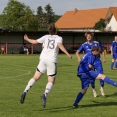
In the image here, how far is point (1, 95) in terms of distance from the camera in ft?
38.7

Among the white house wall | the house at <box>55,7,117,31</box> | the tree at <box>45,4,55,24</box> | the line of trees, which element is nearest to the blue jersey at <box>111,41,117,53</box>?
the line of trees

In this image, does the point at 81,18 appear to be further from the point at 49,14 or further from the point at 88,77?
the point at 88,77

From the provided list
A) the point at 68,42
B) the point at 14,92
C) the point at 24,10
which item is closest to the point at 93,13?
the point at 24,10

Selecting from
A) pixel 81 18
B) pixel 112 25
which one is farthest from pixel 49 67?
pixel 81 18

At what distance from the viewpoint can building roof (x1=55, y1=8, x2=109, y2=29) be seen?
131250 millimetres

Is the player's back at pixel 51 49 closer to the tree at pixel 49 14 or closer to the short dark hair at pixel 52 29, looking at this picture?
the short dark hair at pixel 52 29

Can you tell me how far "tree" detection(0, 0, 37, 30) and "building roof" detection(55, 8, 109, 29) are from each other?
24.1 m

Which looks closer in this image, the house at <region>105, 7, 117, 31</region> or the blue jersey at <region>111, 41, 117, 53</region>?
the blue jersey at <region>111, 41, 117, 53</region>

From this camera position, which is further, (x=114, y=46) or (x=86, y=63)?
(x=114, y=46)

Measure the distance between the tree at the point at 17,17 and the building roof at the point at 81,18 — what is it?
24083 millimetres

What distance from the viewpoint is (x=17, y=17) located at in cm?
10962

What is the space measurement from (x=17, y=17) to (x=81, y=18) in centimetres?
3320

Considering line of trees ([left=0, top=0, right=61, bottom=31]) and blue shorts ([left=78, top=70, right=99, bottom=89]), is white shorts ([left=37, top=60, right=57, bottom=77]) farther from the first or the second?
line of trees ([left=0, top=0, right=61, bottom=31])

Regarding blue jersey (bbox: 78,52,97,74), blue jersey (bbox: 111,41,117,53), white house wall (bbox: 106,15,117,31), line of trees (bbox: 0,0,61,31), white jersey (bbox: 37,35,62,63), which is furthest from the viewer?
white house wall (bbox: 106,15,117,31)
